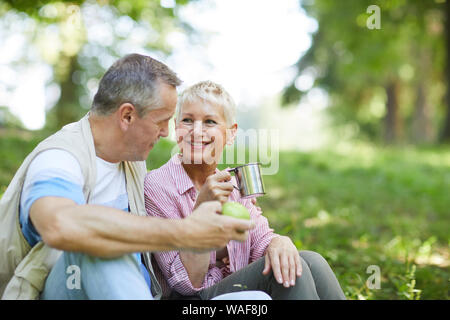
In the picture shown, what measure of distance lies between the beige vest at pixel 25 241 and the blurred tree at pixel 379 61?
263 inches

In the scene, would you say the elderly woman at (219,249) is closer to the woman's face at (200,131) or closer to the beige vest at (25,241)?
the woman's face at (200,131)

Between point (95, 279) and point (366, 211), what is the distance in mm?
5742

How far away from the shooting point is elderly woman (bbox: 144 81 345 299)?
7.81ft

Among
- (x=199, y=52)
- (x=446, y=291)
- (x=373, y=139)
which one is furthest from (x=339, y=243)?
(x=373, y=139)

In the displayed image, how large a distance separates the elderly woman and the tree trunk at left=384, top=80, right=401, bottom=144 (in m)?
20.1

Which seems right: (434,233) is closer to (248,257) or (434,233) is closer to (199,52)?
(248,257)

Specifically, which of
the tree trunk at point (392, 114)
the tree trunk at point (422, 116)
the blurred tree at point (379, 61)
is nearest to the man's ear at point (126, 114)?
the blurred tree at point (379, 61)

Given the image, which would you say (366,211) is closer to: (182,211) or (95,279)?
(182,211)

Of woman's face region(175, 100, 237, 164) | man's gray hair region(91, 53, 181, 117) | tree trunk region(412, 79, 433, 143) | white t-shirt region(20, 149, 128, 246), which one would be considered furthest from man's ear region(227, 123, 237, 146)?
tree trunk region(412, 79, 433, 143)

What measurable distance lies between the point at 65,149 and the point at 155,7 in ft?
31.2

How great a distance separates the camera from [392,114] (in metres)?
21.4

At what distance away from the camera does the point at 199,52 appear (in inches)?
663

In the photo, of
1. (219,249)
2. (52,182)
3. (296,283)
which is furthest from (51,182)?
(296,283)

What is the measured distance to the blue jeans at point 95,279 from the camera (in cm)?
191
